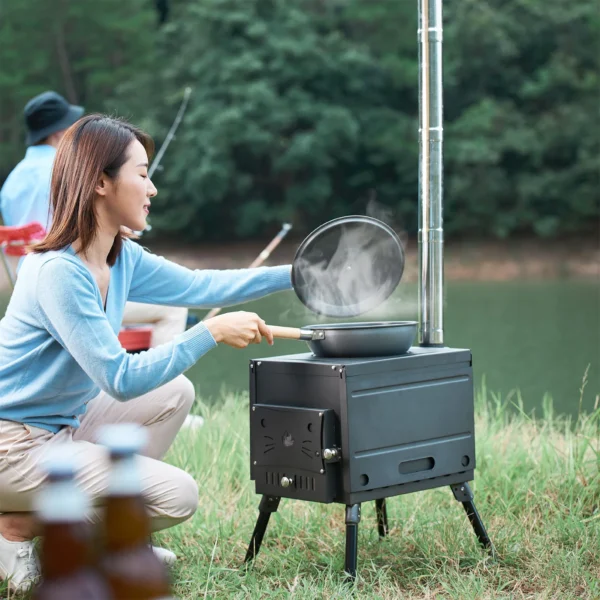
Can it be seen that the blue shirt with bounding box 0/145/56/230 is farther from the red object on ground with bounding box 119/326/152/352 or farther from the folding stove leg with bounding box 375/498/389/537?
the folding stove leg with bounding box 375/498/389/537

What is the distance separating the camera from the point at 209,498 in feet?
9.05

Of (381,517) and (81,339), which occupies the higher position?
(81,339)

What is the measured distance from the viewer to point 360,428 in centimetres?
199

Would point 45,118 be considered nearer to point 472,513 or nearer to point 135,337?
point 135,337

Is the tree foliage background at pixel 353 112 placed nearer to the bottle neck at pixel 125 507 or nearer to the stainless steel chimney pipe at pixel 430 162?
the stainless steel chimney pipe at pixel 430 162

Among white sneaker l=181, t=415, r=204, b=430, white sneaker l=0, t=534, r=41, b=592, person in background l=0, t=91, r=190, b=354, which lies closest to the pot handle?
white sneaker l=0, t=534, r=41, b=592

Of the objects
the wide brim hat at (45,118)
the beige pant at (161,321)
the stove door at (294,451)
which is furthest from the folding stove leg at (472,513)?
the wide brim hat at (45,118)

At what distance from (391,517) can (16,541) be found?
0.98 m

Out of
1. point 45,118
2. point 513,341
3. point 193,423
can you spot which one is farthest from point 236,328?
point 513,341

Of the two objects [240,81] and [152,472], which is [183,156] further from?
[152,472]

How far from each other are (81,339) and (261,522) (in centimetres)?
69

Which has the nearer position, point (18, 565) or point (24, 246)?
point (18, 565)

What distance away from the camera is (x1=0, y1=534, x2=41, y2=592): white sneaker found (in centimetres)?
200

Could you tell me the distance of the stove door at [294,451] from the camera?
6.52 ft
